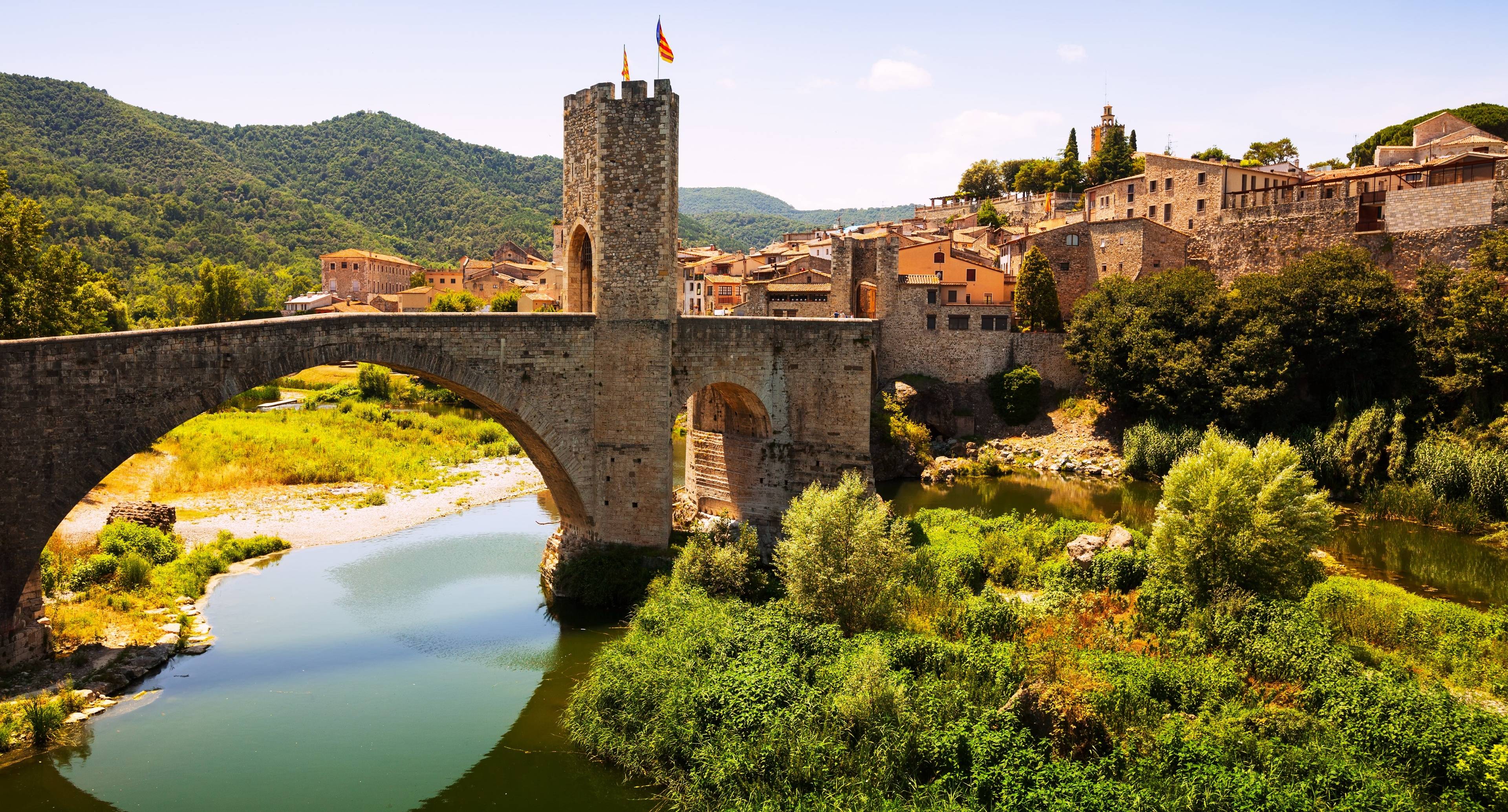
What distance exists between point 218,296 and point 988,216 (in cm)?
4955

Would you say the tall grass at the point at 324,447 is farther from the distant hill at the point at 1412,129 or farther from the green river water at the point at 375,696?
the distant hill at the point at 1412,129

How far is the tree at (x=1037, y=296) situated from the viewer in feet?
135

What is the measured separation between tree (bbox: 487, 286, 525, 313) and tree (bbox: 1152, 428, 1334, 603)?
42666mm

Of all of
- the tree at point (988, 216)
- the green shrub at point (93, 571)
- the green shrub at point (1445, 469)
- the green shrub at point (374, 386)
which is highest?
the tree at point (988, 216)

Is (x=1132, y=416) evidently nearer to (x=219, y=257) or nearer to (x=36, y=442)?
(x=36, y=442)

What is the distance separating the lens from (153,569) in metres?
20.1

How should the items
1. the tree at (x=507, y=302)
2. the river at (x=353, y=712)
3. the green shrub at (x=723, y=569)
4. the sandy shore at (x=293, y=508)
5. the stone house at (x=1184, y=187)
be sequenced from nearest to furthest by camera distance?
the river at (x=353, y=712) → the green shrub at (x=723, y=569) → the sandy shore at (x=293, y=508) → the stone house at (x=1184, y=187) → the tree at (x=507, y=302)

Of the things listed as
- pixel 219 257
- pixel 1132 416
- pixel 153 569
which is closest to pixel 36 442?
pixel 153 569

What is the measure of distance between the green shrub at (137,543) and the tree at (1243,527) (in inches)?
837

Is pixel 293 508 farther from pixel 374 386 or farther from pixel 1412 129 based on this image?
pixel 1412 129

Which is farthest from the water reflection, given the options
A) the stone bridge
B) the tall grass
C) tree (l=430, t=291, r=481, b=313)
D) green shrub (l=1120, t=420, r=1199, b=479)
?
tree (l=430, t=291, r=481, b=313)

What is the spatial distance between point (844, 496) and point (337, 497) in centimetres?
1948

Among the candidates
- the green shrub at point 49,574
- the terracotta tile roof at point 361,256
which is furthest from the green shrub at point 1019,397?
the terracotta tile roof at point 361,256

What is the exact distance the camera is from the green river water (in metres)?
12.9
